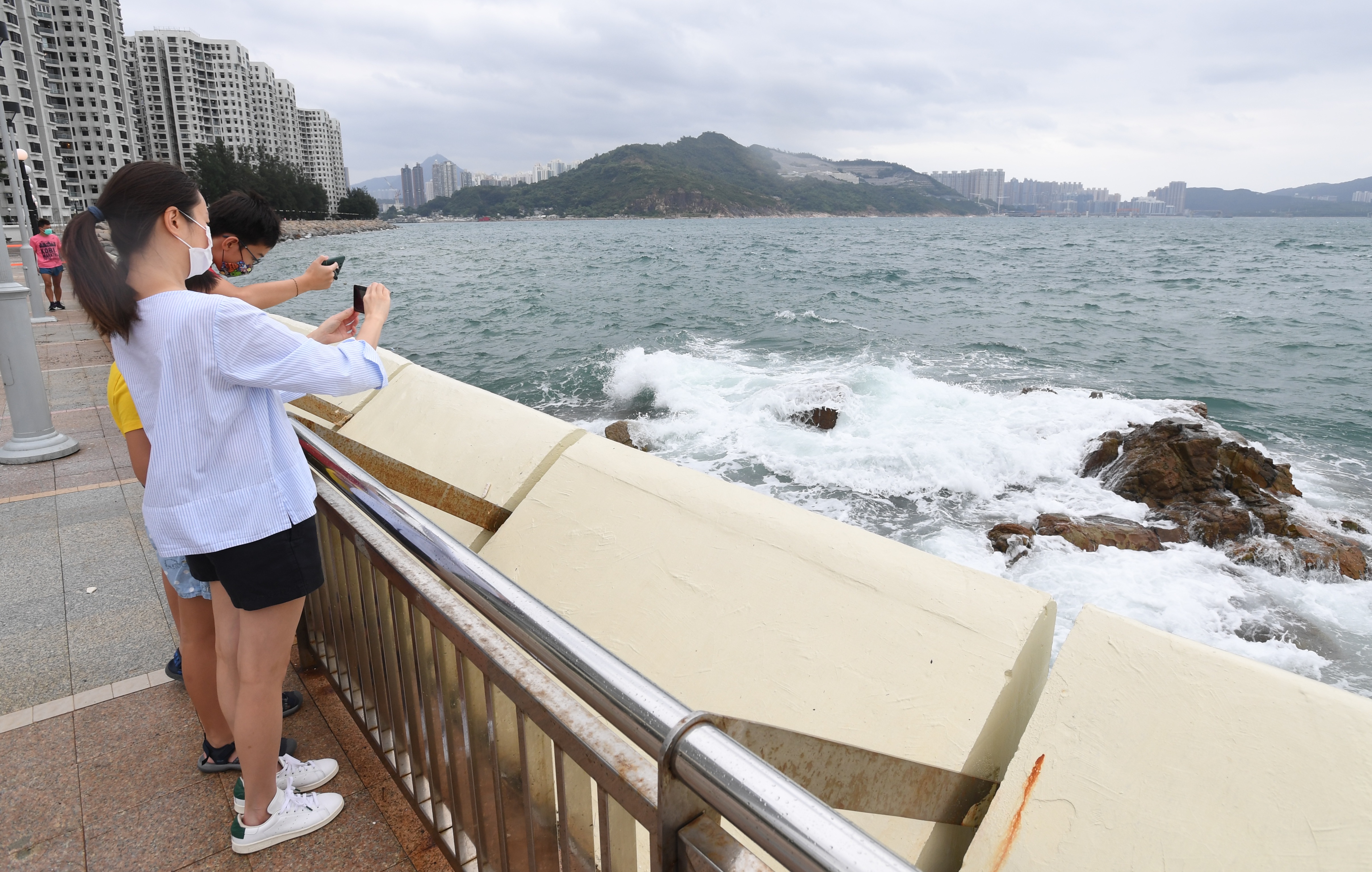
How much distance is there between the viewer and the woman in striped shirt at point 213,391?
1716mm

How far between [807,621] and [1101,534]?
23.5 feet

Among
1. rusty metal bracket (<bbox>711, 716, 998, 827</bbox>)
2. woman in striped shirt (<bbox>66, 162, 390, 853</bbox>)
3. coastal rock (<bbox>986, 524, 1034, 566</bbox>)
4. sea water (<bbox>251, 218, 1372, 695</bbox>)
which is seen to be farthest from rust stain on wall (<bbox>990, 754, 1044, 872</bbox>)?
coastal rock (<bbox>986, 524, 1034, 566</bbox>)

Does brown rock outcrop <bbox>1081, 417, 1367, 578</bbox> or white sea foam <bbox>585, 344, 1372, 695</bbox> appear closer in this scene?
white sea foam <bbox>585, 344, 1372, 695</bbox>

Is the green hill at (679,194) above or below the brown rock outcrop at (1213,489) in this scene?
above

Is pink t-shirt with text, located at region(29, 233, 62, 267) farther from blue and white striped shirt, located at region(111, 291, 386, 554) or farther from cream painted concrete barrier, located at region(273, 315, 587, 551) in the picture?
blue and white striped shirt, located at region(111, 291, 386, 554)

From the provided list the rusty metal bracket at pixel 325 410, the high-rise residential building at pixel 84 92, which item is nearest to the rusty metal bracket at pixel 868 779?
the rusty metal bracket at pixel 325 410

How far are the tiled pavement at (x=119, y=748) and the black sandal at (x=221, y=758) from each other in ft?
0.15

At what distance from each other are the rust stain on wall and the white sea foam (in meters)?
3.76

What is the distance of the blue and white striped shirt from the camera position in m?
1.71

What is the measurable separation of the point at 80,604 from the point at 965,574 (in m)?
4.09

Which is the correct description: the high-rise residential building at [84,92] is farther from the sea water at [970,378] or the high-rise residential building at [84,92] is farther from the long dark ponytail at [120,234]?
the long dark ponytail at [120,234]

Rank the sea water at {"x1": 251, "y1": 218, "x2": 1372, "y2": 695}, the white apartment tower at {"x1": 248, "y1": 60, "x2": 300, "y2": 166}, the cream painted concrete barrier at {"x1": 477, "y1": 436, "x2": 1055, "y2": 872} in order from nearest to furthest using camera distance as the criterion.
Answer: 1. the cream painted concrete barrier at {"x1": 477, "y1": 436, "x2": 1055, "y2": 872}
2. the sea water at {"x1": 251, "y1": 218, "x2": 1372, "y2": 695}
3. the white apartment tower at {"x1": 248, "y1": 60, "x2": 300, "y2": 166}

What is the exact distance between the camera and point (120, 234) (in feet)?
5.89

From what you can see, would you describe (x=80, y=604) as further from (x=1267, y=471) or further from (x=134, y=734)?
(x=1267, y=471)
